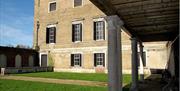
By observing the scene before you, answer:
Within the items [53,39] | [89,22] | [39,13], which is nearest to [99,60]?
[89,22]

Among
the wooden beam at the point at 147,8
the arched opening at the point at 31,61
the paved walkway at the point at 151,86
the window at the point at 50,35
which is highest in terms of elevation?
the window at the point at 50,35

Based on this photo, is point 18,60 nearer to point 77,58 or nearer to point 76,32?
point 77,58

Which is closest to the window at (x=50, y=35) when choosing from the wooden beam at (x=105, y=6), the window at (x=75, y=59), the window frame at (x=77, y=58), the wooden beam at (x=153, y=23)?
the window at (x=75, y=59)

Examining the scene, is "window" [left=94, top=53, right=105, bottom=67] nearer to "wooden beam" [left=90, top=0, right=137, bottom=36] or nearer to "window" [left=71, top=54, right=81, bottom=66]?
"window" [left=71, top=54, right=81, bottom=66]

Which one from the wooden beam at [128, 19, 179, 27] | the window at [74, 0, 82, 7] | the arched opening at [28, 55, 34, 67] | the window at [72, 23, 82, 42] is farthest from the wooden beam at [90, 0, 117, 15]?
the arched opening at [28, 55, 34, 67]

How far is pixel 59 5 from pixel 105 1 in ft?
83.7

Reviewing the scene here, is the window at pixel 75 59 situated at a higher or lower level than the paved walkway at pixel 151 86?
higher

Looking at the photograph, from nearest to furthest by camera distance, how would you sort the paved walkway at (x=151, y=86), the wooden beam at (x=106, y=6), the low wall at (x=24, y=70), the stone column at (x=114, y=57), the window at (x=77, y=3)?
the wooden beam at (x=106, y=6) → the stone column at (x=114, y=57) → the paved walkway at (x=151, y=86) → the low wall at (x=24, y=70) → the window at (x=77, y=3)

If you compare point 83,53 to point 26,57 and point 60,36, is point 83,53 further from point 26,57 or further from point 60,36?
point 26,57

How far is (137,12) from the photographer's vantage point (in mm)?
7820

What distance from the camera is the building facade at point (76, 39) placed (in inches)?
999

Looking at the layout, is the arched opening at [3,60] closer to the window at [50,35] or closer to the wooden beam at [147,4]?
the window at [50,35]

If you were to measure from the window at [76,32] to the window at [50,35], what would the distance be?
304cm

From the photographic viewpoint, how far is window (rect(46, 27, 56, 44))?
3102 cm
